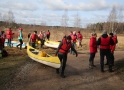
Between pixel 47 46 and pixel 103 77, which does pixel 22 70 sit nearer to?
pixel 103 77

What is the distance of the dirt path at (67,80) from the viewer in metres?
7.21

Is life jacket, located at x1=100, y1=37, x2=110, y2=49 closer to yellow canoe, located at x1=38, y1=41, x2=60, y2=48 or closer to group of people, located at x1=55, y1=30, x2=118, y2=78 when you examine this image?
group of people, located at x1=55, y1=30, x2=118, y2=78

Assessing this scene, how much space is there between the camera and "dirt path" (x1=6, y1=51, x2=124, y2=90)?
7206 mm

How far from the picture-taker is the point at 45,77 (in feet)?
27.5

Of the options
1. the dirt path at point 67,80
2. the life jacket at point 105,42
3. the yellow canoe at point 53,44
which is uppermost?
the life jacket at point 105,42

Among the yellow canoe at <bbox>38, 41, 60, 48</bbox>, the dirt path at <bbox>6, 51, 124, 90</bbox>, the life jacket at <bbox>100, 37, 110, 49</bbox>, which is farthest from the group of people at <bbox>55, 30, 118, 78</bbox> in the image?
the yellow canoe at <bbox>38, 41, 60, 48</bbox>

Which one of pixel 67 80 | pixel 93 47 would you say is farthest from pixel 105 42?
pixel 67 80

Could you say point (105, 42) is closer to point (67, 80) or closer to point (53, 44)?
point (67, 80)

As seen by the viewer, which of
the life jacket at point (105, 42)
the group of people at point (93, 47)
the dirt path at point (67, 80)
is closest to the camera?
the dirt path at point (67, 80)

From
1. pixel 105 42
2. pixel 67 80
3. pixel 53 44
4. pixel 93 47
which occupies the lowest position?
pixel 67 80

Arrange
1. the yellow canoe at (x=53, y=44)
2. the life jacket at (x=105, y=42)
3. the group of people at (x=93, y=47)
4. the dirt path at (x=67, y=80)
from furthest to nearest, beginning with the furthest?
the yellow canoe at (x=53, y=44), the life jacket at (x=105, y=42), the group of people at (x=93, y=47), the dirt path at (x=67, y=80)

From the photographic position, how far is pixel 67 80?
805 cm

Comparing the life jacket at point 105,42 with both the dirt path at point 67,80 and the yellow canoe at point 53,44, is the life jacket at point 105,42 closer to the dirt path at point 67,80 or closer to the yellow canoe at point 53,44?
the dirt path at point 67,80

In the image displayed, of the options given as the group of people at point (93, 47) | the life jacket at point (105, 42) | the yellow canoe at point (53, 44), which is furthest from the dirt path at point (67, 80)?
the yellow canoe at point (53, 44)
